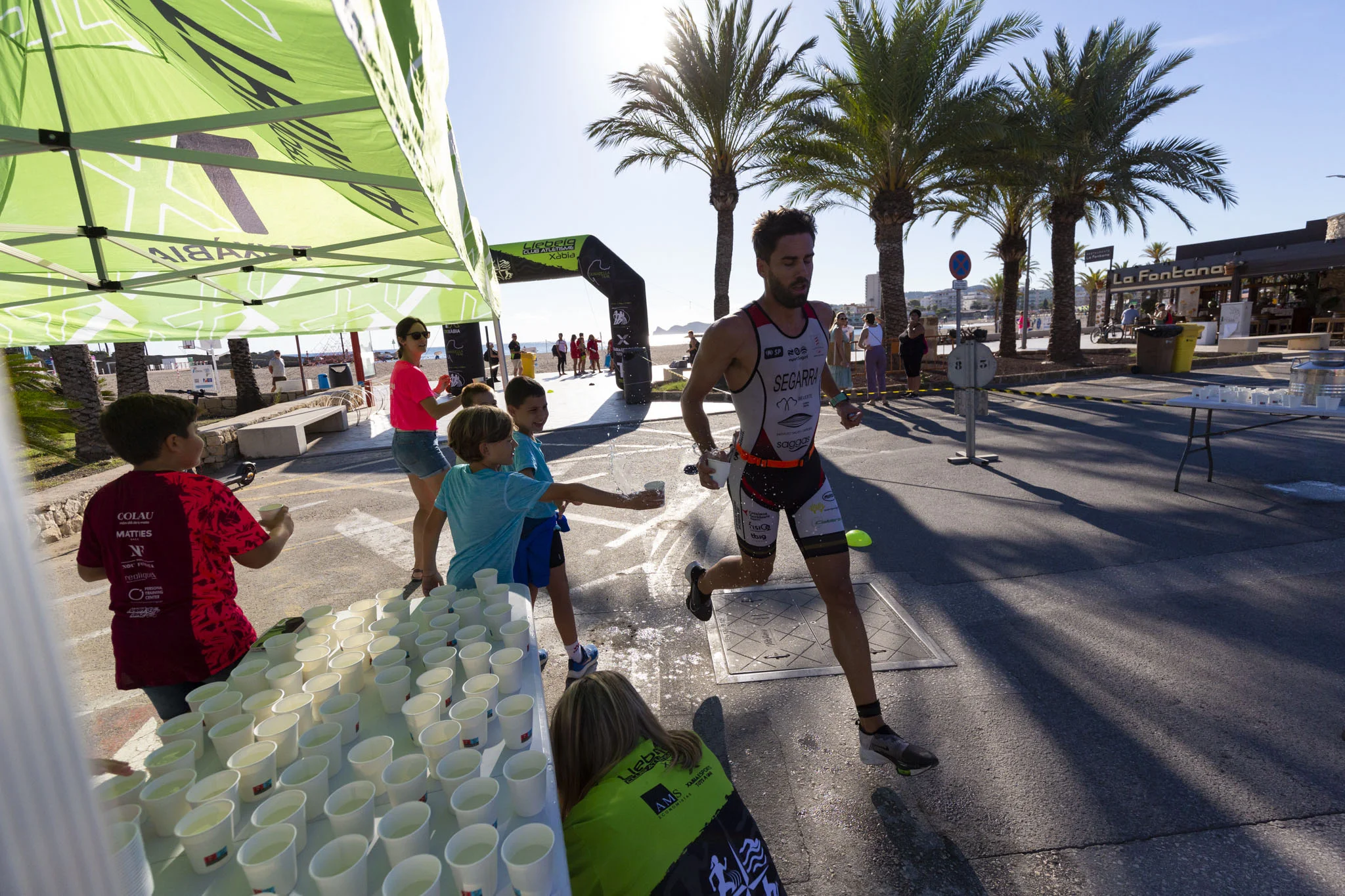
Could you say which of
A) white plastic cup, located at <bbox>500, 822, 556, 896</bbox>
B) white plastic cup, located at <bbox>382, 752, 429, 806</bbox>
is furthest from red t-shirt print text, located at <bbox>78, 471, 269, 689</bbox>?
white plastic cup, located at <bbox>500, 822, 556, 896</bbox>

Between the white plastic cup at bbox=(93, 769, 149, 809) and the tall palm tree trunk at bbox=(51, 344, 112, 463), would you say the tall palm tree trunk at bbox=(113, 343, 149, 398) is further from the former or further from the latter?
the white plastic cup at bbox=(93, 769, 149, 809)

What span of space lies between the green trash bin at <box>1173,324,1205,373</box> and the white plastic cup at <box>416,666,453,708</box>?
60.4 ft

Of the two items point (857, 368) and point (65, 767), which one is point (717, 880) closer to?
point (65, 767)

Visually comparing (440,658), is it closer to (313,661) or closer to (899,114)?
(313,661)

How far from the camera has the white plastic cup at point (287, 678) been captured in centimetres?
190

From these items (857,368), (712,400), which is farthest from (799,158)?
(712,400)

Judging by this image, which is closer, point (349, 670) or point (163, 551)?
point (349, 670)

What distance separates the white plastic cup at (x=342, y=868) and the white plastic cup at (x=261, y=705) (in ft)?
2.01

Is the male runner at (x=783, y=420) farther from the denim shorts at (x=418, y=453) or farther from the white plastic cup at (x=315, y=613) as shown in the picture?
the denim shorts at (x=418, y=453)

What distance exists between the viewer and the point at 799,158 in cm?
1680

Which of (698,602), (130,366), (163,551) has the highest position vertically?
(130,366)

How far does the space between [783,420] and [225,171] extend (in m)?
3.67

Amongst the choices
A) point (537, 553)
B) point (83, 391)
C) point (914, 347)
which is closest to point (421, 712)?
point (537, 553)

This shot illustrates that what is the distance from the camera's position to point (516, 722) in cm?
164
